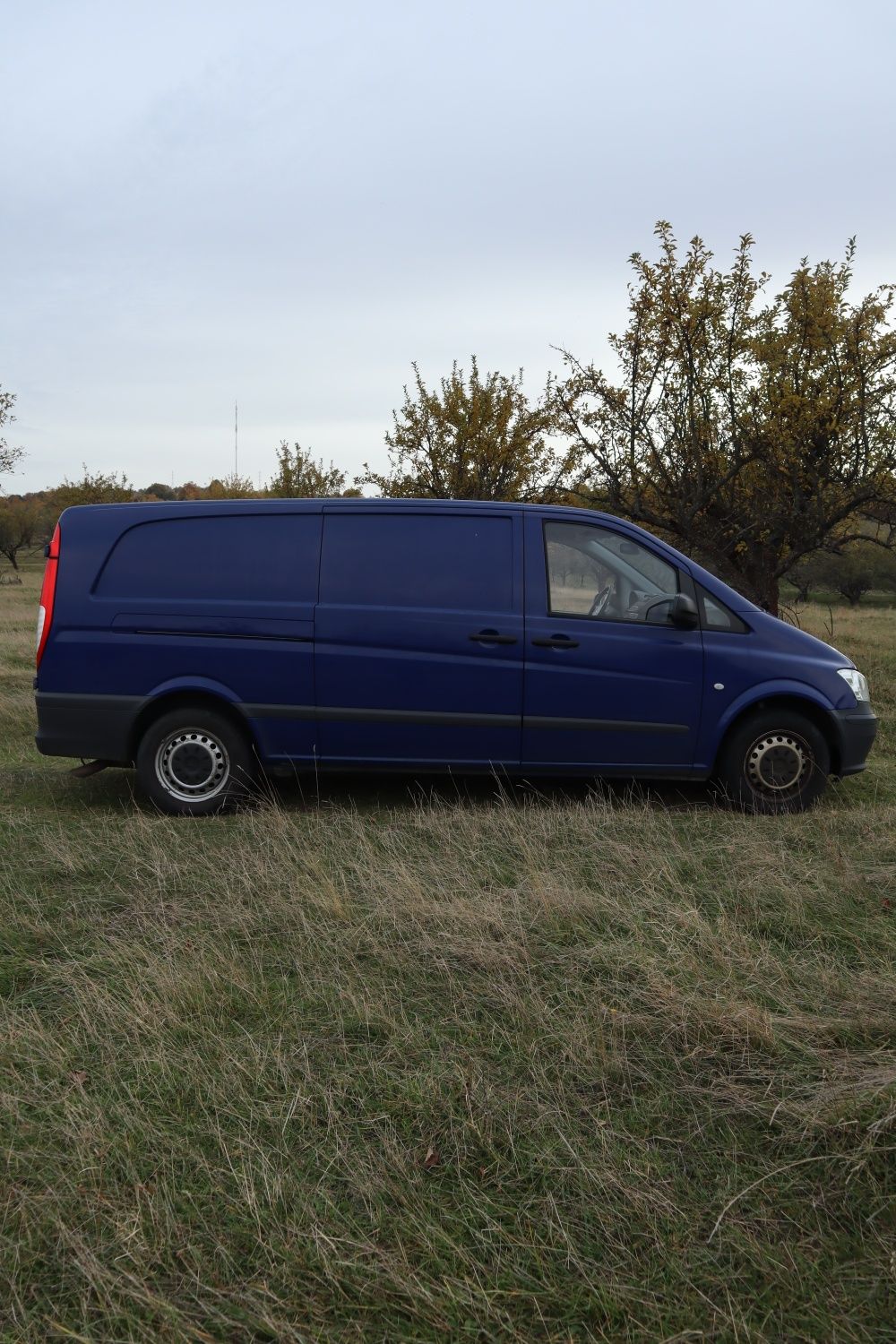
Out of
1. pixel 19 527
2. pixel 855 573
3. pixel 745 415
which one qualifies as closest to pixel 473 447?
pixel 745 415

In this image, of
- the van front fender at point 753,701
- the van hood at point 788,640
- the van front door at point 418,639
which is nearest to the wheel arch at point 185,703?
the van front door at point 418,639

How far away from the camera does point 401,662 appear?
6.36 m

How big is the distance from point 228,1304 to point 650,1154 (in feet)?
3.63

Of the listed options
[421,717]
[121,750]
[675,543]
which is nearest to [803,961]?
[421,717]

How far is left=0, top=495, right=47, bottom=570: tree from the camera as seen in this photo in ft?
205

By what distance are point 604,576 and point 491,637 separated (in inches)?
32.1

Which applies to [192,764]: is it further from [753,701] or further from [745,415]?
[745,415]

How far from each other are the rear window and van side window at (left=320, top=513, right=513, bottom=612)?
0.16 meters

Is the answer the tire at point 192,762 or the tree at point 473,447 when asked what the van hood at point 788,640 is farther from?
the tree at point 473,447

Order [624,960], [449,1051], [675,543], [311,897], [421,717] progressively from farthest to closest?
[675,543], [421,717], [311,897], [624,960], [449,1051]

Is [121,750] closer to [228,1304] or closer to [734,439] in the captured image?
[228,1304]

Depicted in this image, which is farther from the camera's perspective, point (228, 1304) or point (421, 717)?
point (421, 717)

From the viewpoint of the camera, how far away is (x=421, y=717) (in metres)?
6.39

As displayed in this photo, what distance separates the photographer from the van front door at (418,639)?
251 inches
